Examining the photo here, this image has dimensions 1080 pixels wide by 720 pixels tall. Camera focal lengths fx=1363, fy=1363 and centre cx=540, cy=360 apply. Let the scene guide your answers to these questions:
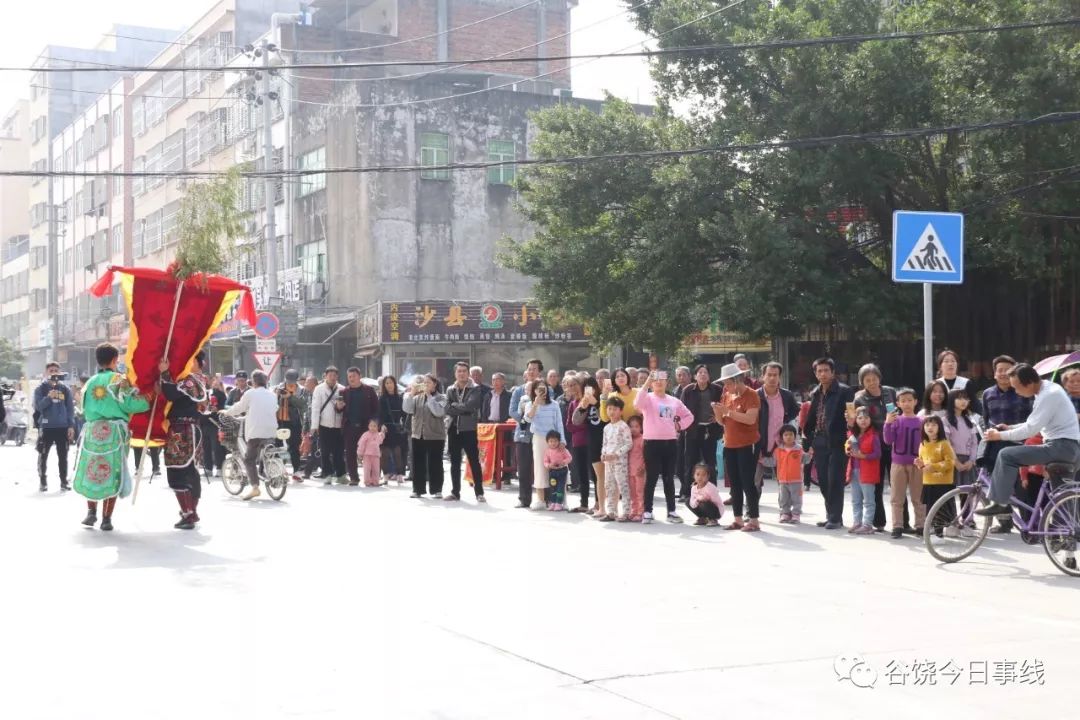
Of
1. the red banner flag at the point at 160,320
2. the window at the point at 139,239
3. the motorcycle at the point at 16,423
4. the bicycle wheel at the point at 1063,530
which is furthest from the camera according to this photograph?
the window at the point at 139,239

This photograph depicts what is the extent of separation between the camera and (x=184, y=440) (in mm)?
14570

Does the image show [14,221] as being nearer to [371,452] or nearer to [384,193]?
[384,193]

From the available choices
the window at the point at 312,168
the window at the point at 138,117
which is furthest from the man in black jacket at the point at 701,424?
the window at the point at 138,117

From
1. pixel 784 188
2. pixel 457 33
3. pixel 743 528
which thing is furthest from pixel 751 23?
pixel 457 33

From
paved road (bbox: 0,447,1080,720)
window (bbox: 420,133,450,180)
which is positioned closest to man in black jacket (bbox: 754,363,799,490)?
paved road (bbox: 0,447,1080,720)

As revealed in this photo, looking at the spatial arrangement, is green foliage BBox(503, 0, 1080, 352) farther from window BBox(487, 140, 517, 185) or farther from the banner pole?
window BBox(487, 140, 517, 185)

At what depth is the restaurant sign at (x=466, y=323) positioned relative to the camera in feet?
124

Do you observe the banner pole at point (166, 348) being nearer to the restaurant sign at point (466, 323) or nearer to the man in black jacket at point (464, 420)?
the man in black jacket at point (464, 420)

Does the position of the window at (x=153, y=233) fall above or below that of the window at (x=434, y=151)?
below

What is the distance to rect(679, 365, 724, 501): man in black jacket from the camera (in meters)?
18.0

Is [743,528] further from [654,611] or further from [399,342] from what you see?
[399,342]

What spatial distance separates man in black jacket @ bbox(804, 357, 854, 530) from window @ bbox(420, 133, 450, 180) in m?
31.7

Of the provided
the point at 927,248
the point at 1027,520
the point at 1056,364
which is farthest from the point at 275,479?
the point at 1027,520

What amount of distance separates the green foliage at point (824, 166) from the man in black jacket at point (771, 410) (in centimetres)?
888
